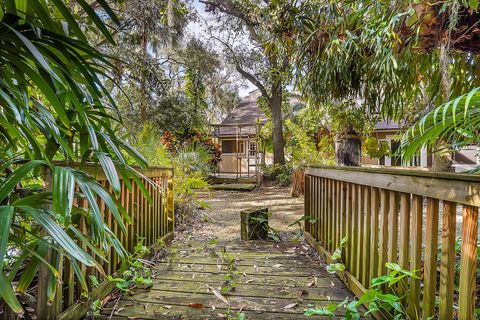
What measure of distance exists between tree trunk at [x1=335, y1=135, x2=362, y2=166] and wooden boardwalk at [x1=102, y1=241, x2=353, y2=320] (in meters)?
4.07

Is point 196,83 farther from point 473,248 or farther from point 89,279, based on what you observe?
point 473,248

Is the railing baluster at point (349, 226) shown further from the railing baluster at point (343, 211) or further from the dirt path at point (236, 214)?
the dirt path at point (236, 214)

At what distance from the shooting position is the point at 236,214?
20.5 feet

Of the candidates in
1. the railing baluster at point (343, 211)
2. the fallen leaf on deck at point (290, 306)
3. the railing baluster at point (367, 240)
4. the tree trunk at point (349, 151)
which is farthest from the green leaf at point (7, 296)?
the tree trunk at point (349, 151)

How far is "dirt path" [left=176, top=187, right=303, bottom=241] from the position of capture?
4.40 m

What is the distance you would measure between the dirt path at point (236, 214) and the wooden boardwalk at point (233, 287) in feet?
3.60

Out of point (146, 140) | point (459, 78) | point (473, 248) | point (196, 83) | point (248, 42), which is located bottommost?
point (473, 248)

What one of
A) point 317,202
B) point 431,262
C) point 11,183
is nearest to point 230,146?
point 317,202

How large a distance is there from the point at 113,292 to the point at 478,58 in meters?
4.39

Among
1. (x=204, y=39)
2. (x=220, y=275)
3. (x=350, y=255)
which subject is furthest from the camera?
(x=204, y=39)

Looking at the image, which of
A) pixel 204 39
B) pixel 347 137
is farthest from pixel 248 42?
pixel 347 137

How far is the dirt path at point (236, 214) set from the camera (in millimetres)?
4402

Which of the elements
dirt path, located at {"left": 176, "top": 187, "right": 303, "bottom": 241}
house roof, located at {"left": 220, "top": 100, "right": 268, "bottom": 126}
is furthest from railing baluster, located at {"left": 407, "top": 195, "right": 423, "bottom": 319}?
house roof, located at {"left": 220, "top": 100, "right": 268, "bottom": 126}

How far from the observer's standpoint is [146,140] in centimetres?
473
